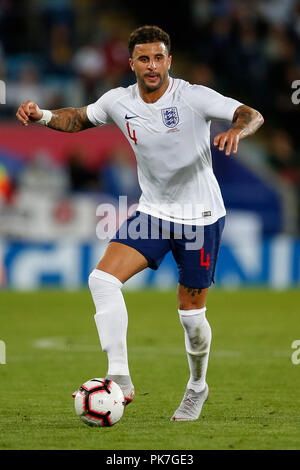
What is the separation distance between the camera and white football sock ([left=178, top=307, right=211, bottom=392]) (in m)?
6.04

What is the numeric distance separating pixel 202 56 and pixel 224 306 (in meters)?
7.09

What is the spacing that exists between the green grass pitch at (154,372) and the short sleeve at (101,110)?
1.87 meters

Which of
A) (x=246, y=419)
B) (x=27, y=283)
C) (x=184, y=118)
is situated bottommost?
(x=27, y=283)

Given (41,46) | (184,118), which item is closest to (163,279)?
(41,46)

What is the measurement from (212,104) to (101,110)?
786 mm

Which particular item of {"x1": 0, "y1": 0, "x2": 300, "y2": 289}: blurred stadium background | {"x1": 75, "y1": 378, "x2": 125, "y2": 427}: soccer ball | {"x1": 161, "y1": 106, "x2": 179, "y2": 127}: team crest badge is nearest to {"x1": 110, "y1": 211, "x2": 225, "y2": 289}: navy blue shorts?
{"x1": 161, "y1": 106, "x2": 179, "y2": 127}: team crest badge

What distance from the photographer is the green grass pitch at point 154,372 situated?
5.22 meters

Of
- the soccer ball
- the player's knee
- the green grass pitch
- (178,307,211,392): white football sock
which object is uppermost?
the player's knee

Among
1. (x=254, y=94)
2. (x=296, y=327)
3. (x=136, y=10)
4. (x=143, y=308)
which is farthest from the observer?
(x=136, y=10)

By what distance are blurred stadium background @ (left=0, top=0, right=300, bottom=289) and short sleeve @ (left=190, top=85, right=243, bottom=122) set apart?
29.1 ft

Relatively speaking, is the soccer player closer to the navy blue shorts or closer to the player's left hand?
the navy blue shorts

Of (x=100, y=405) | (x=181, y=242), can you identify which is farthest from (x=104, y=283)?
(x=100, y=405)

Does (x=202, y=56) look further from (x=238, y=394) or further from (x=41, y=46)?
(x=238, y=394)

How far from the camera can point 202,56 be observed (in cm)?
1866
